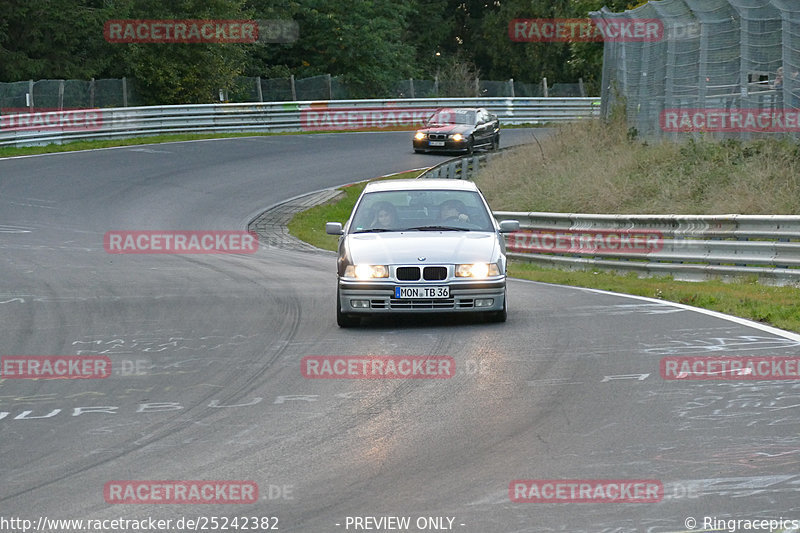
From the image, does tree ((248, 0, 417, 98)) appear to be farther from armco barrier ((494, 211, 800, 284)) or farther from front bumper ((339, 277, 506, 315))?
front bumper ((339, 277, 506, 315))

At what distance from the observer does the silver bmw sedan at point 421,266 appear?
484 inches

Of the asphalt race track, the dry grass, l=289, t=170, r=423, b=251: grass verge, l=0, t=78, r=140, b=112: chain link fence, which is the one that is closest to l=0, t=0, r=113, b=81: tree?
l=0, t=78, r=140, b=112: chain link fence

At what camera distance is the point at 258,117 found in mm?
43500

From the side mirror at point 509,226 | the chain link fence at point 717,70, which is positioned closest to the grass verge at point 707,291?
the side mirror at point 509,226

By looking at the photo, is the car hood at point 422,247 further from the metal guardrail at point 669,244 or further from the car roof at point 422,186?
the metal guardrail at point 669,244

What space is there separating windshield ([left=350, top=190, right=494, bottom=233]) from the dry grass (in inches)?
304

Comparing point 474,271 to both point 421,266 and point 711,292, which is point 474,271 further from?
point 711,292

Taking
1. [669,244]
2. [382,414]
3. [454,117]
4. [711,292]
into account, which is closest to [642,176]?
[669,244]

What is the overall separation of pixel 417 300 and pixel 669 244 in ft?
21.8

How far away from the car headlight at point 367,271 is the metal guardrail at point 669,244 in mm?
6009

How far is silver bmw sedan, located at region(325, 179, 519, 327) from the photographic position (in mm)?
12305

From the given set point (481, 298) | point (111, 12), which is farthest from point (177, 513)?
point (111, 12)

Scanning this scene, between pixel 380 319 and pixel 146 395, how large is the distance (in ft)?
14.4

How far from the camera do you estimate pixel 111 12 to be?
4988cm
